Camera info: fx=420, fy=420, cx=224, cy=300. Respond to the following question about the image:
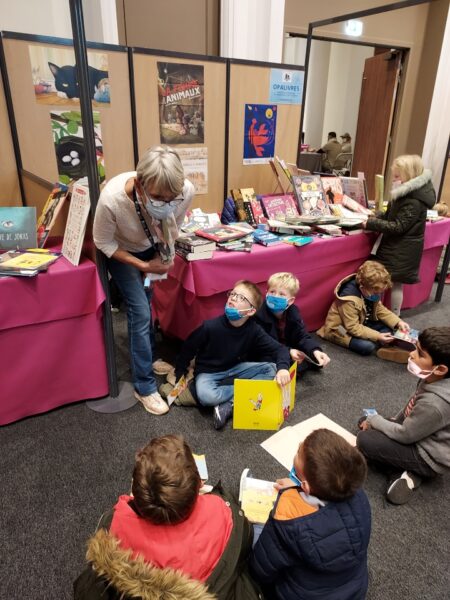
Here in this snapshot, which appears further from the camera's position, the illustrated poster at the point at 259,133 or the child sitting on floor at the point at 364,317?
the illustrated poster at the point at 259,133

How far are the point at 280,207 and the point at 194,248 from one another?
1084 mm

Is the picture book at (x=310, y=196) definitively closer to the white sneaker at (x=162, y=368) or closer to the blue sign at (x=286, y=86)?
the blue sign at (x=286, y=86)

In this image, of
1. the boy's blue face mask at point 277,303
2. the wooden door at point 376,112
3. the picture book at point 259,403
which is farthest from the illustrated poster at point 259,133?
the wooden door at point 376,112

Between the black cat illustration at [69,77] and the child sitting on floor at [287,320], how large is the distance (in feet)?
5.05

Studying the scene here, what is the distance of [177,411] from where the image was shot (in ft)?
7.25

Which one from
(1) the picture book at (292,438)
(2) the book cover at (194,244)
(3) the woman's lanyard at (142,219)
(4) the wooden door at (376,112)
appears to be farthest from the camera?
(4) the wooden door at (376,112)

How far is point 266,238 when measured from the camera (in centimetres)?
265

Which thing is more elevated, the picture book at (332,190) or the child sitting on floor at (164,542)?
the picture book at (332,190)

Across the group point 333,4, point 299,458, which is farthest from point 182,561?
point 333,4

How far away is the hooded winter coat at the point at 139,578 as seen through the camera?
0.82m

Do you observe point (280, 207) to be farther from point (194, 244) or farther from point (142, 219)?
point (142, 219)

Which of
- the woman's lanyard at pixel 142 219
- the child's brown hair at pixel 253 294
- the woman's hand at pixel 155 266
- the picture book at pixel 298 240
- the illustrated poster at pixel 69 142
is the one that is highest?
the illustrated poster at pixel 69 142

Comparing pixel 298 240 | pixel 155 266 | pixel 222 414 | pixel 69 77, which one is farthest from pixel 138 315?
pixel 69 77

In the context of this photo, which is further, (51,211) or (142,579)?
(51,211)
